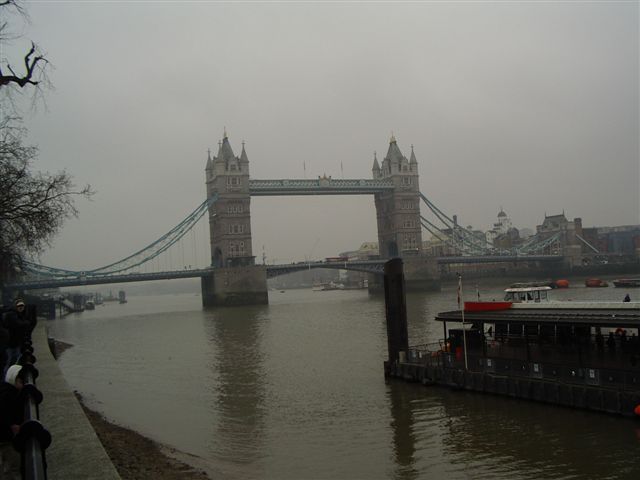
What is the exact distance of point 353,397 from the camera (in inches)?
685

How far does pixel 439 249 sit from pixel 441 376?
115 m

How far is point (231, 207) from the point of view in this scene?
7719cm

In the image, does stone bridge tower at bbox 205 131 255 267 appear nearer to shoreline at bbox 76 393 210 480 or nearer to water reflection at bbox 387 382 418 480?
water reflection at bbox 387 382 418 480

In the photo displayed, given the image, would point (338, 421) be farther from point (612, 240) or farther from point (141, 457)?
point (612, 240)

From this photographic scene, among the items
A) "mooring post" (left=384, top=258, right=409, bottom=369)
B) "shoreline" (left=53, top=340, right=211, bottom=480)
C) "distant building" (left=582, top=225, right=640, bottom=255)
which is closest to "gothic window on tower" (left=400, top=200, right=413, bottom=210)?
"distant building" (left=582, top=225, right=640, bottom=255)

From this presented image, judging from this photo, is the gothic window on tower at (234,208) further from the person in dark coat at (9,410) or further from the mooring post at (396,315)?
the person in dark coat at (9,410)

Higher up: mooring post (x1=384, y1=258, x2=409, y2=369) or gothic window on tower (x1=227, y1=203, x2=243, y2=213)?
gothic window on tower (x1=227, y1=203, x2=243, y2=213)

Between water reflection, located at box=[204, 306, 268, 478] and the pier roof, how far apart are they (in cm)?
617

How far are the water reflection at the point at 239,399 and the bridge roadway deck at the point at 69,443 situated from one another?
3.49m

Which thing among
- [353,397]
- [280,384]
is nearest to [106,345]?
[280,384]

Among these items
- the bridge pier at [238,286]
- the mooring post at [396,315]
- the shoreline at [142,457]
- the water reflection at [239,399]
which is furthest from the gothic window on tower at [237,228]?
the shoreline at [142,457]

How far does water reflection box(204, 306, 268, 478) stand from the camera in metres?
13.2

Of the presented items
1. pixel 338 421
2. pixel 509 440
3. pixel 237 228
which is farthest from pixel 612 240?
pixel 509 440

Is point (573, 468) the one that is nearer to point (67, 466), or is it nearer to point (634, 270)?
point (67, 466)
